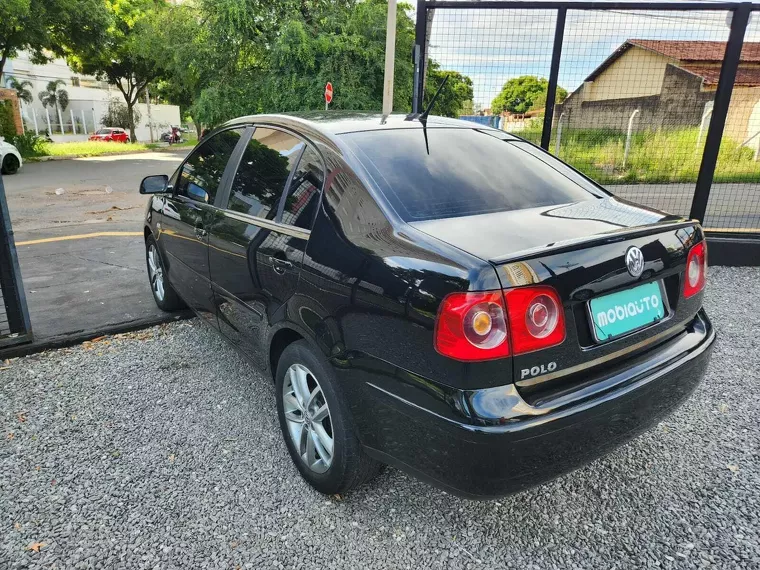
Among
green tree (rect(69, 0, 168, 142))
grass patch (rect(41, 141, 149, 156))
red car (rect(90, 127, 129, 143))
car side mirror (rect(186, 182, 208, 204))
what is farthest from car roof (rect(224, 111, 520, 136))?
red car (rect(90, 127, 129, 143))

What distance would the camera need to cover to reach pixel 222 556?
2.08 m

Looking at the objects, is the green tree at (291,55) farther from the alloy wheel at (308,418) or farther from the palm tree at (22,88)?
the palm tree at (22,88)

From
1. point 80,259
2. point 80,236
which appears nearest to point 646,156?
point 80,259

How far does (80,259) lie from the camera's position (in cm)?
639

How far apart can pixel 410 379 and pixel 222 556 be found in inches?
42.4

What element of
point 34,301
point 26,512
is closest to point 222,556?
point 26,512

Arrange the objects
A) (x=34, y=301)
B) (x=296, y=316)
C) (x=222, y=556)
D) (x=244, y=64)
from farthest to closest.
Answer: (x=244, y=64) → (x=34, y=301) → (x=296, y=316) → (x=222, y=556)

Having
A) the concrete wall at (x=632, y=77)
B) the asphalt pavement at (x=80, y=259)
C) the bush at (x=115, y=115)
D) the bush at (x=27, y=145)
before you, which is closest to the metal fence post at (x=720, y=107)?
the concrete wall at (x=632, y=77)

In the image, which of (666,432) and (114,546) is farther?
(666,432)

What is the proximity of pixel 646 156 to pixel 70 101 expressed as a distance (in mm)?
44701

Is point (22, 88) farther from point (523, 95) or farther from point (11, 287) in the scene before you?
point (523, 95)

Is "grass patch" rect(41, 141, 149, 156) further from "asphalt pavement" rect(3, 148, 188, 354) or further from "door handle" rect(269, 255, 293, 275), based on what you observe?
"door handle" rect(269, 255, 293, 275)

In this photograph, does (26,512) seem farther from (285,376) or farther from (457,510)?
(457,510)

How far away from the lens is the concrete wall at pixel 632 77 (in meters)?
5.61
